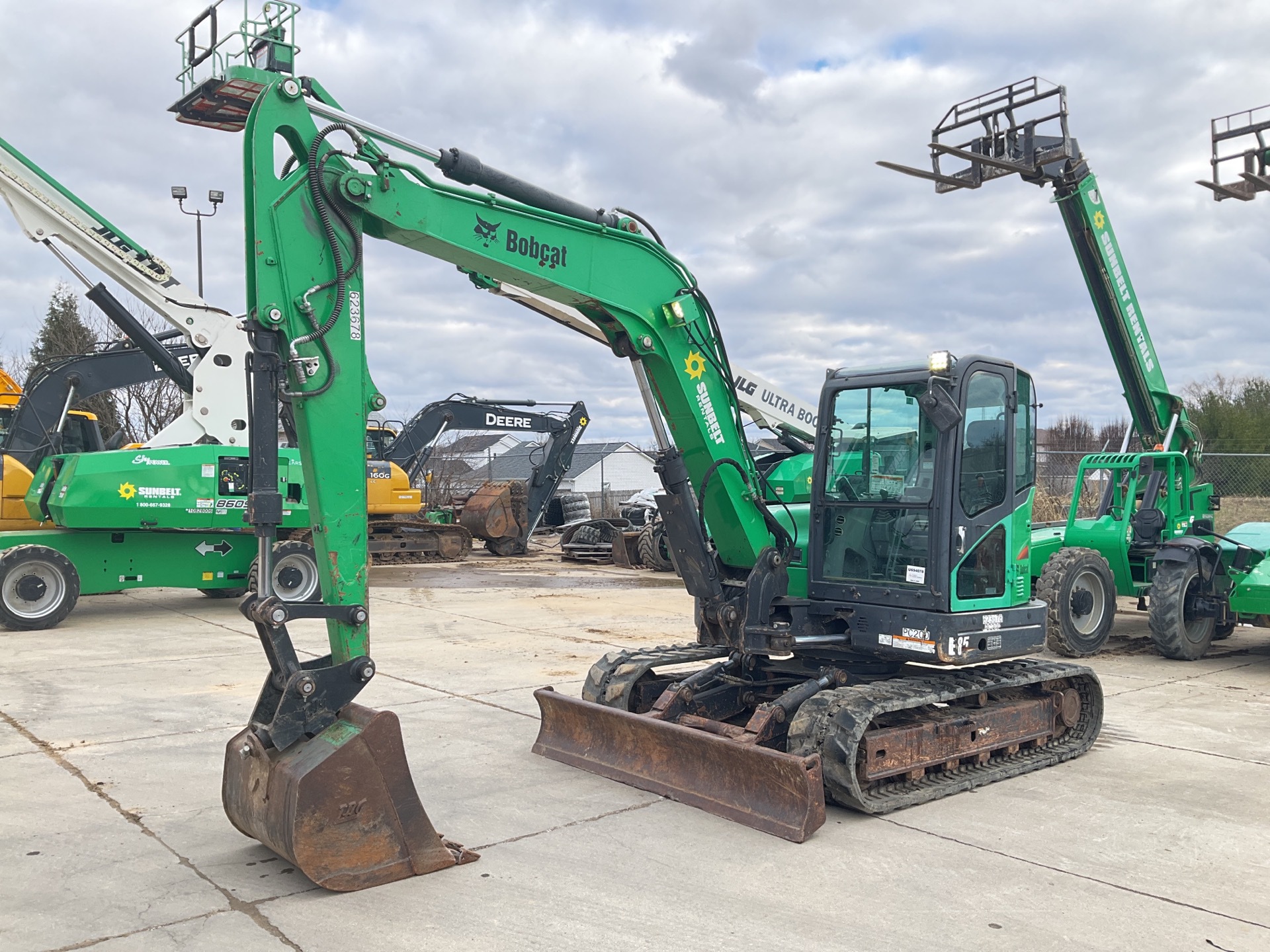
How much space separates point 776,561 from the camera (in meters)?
6.73

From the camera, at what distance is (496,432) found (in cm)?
2467

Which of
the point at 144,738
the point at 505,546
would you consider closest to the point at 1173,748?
the point at 144,738

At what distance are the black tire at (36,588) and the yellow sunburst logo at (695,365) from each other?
31.0 ft

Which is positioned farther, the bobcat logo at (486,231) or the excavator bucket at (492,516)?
the excavator bucket at (492,516)

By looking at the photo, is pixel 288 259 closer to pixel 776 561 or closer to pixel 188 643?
pixel 776 561

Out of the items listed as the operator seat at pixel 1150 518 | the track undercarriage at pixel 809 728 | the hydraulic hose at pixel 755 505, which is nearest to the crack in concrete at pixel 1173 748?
the track undercarriage at pixel 809 728

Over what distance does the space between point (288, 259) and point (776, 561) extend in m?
3.45

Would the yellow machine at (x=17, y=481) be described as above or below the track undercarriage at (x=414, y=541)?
above

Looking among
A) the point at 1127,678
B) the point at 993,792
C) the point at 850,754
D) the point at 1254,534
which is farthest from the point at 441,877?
the point at 1254,534

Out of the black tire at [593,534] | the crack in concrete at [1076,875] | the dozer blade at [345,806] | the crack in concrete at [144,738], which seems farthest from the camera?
the black tire at [593,534]

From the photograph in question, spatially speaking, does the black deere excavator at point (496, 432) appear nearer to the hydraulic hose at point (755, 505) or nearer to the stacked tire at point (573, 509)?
the stacked tire at point (573, 509)

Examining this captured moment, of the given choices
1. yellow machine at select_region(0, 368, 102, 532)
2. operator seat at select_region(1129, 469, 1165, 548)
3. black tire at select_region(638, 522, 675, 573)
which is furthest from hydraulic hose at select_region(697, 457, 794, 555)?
black tire at select_region(638, 522, 675, 573)

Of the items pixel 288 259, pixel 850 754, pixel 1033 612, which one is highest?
pixel 288 259

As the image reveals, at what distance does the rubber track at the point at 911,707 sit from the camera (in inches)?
222
